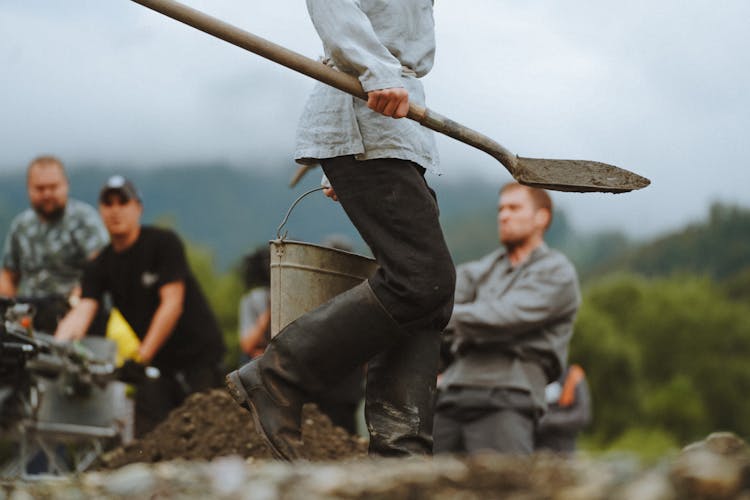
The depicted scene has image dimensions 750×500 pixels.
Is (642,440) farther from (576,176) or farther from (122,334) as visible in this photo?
(576,176)

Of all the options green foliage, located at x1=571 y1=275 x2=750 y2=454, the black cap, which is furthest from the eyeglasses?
green foliage, located at x1=571 y1=275 x2=750 y2=454

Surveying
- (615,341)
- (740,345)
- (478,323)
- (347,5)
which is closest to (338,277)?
(347,5)

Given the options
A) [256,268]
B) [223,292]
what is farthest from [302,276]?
[223,292]

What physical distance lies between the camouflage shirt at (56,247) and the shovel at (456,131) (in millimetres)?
4749

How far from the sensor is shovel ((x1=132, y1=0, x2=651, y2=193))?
4395 mm

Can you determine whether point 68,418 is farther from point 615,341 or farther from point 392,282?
point 615,341

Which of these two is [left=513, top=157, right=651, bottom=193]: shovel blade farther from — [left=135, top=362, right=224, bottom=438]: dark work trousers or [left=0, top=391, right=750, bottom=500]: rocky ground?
[left=135, top=362, right=224, bottom=438]: dark work trousers

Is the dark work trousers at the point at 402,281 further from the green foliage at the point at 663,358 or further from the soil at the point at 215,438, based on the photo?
the green foliage at the point at 663,358

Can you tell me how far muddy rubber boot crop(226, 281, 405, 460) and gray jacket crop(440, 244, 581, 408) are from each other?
261 cm

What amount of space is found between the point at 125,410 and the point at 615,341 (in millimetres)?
45104

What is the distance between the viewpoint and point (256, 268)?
10.2 meters

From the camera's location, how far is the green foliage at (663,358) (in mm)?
51125

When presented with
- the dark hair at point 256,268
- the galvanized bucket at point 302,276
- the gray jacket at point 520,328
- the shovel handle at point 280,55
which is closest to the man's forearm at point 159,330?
the dark hair at point 256,268

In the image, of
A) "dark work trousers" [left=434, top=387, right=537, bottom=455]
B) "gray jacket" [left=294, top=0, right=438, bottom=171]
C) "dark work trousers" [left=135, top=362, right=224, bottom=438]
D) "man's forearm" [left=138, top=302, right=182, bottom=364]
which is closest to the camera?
"gray jacket" [left=294, top=0, right=438, bottom=171]
